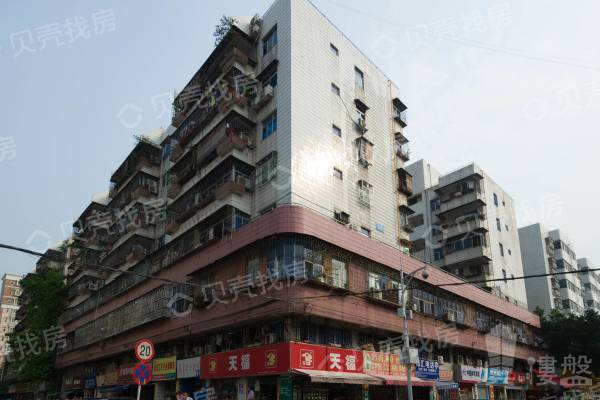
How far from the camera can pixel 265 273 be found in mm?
23766

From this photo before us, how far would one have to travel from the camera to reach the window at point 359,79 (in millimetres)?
34103

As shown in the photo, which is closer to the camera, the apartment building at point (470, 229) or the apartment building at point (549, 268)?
the apartment building at point (470, 229)

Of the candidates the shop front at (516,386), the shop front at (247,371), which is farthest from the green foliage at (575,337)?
the shop front at (247,371)

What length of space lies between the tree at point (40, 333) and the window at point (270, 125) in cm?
3540

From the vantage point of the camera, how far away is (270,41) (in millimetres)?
31219

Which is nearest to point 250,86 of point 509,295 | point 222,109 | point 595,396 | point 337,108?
point 222,109

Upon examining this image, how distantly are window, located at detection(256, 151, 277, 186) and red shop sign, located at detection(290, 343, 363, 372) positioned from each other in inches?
376

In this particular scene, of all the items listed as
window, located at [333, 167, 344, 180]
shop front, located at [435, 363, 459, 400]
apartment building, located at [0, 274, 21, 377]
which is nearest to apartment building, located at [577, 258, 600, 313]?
shop front, located at [435, 363, 459, 400]

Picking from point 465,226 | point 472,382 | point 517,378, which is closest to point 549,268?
point 465,226

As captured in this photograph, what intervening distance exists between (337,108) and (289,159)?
261 inches

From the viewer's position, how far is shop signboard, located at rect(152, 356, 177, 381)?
28.9 m

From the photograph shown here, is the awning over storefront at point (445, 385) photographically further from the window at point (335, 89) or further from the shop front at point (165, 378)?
the window at point (335, 89)

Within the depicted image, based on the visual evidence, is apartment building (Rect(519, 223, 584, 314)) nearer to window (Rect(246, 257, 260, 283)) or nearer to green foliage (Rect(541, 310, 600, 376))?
green foliage (Rect(541, 310, 600, 376))

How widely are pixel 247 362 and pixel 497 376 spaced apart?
2317cm
